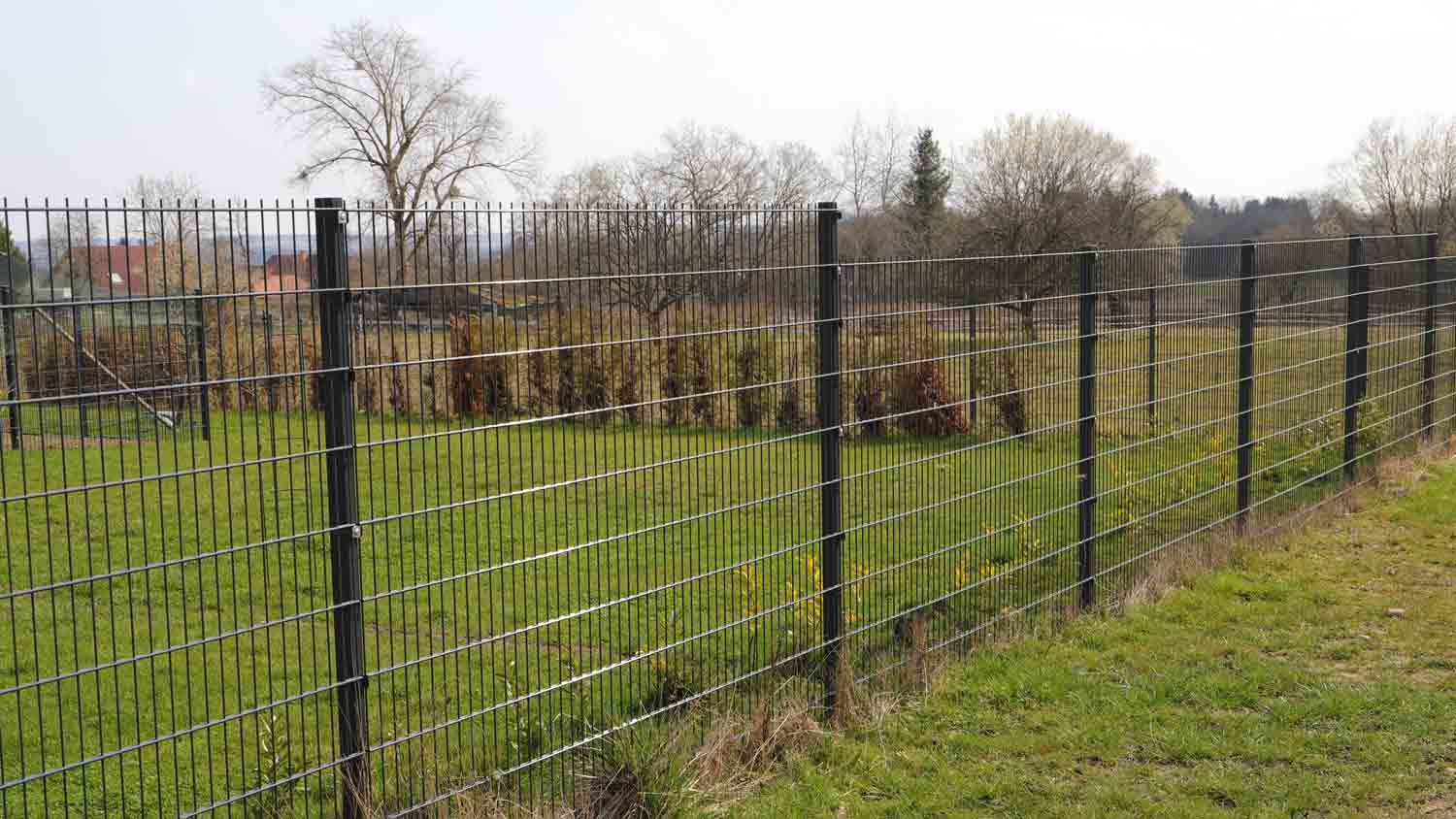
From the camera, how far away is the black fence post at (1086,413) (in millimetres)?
7113

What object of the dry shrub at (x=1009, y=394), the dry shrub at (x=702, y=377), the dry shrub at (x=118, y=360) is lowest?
the dry shrub at (x=1009, y=394)

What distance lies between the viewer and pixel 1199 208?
92812 mm

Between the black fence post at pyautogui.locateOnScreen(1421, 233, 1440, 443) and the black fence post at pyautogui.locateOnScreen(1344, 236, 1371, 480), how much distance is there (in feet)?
6.05

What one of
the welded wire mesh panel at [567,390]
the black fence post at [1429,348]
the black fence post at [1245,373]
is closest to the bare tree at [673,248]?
the welded wire mesh panel at [567,390]

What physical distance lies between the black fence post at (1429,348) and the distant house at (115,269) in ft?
37.1

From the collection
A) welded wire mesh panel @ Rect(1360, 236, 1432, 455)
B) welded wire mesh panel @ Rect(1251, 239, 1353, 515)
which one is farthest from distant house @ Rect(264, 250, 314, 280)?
welded wire mesh panel @ Rect(1360, 236, 1432, 455)

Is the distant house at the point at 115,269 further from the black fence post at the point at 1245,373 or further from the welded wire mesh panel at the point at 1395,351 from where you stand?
the welded wire mesh panel at the point at 1395,351

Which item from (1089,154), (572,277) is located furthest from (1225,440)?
(1089,154)

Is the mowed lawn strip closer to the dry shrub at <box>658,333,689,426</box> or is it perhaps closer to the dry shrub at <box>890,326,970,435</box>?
the dry shrub at <box>890,326,970,435</box>

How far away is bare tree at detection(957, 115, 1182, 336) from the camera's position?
1606 inches

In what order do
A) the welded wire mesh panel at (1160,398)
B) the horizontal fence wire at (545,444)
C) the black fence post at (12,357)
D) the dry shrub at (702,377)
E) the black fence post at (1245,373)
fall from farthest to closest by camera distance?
the black fence post at (1245,373) → the welded wire mesh panel at (1160,398) → the dry shrub at (702,377) → the horizontal fence wire at (545,444) → the black fence post at (12,357)

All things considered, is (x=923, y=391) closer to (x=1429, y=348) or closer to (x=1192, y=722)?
(x=1192, y=722)

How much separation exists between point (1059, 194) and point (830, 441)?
39.2 metres

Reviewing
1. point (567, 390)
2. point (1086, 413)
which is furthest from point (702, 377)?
point (1086, 413)
